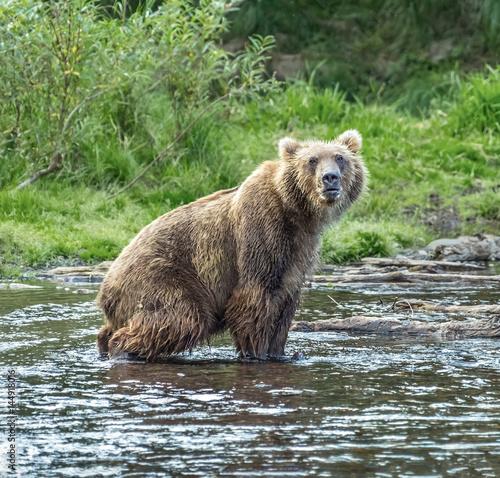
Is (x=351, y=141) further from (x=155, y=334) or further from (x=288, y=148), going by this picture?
(x=155, y=334)

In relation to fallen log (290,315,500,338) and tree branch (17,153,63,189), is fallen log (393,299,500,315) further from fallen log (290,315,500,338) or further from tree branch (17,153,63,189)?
tree branch (17,153,63,189)

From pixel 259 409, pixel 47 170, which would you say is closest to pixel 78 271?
pixel 47 170

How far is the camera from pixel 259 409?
4.34 meters

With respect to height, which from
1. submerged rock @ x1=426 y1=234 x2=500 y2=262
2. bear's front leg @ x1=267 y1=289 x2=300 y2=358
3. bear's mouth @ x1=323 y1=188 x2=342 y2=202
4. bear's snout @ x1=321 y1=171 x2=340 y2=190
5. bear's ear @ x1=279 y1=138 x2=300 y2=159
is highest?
bear's ear @ x1=279 y1=138 x2=300 y2=159

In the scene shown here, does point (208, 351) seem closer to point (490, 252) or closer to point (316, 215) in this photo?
point (316, 215)

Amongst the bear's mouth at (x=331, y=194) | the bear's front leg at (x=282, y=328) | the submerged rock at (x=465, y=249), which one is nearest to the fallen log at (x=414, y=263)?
the submerged rock at (x=465, y=249)

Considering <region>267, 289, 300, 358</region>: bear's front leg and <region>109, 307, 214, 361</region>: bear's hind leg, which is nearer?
<region>109, 307, 214, 361</region>: bear's hind leg

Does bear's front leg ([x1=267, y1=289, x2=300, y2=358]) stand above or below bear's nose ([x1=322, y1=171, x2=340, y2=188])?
below

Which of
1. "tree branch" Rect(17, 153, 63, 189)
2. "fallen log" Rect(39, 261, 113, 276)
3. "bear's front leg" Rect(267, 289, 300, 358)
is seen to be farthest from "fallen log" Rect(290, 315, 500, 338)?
"tree branch" Rect(17, 153, 63, 189)

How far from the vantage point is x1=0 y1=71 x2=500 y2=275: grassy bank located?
10070 millimetres

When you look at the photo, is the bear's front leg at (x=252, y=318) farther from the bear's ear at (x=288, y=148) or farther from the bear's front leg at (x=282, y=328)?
the bear's ear at (x=288, y=148)

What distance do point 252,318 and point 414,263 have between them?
4.18m

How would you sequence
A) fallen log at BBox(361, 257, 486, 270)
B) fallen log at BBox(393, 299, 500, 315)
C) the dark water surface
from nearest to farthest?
the dark water surface, fallen log at BBox(393, 299, 500, 315), fallen log at BBox(361, 257, 486, 270)

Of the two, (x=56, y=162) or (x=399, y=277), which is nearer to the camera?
(x=399, y=277)
